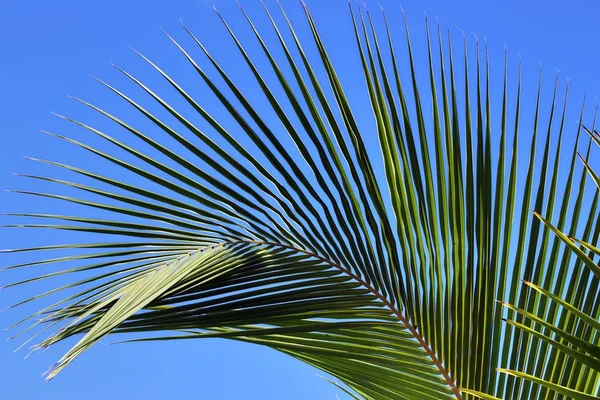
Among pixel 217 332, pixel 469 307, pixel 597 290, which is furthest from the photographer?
pixel 217 332

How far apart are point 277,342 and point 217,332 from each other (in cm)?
17

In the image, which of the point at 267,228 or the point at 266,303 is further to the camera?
the point at 267,228

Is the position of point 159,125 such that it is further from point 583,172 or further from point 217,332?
point 583,172

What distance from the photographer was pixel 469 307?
165cm

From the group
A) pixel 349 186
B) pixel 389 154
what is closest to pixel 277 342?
pixel 349 186

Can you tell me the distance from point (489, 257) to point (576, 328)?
0.80 feet

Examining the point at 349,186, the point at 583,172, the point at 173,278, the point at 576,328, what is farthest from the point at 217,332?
the point at 583,172

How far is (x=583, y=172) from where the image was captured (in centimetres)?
170

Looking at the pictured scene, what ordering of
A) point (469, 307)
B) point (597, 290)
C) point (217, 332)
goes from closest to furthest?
point (597, 290) < point (469, 307) < point (217, 332)

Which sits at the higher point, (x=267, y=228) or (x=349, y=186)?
(x=349, y=186)

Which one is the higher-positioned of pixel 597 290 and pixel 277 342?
pixel 597 290

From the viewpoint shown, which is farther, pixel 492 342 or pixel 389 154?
pixel 389 154

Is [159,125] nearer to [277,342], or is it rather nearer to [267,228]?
[267,228]

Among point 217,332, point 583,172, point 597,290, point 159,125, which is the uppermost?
point 583,172
